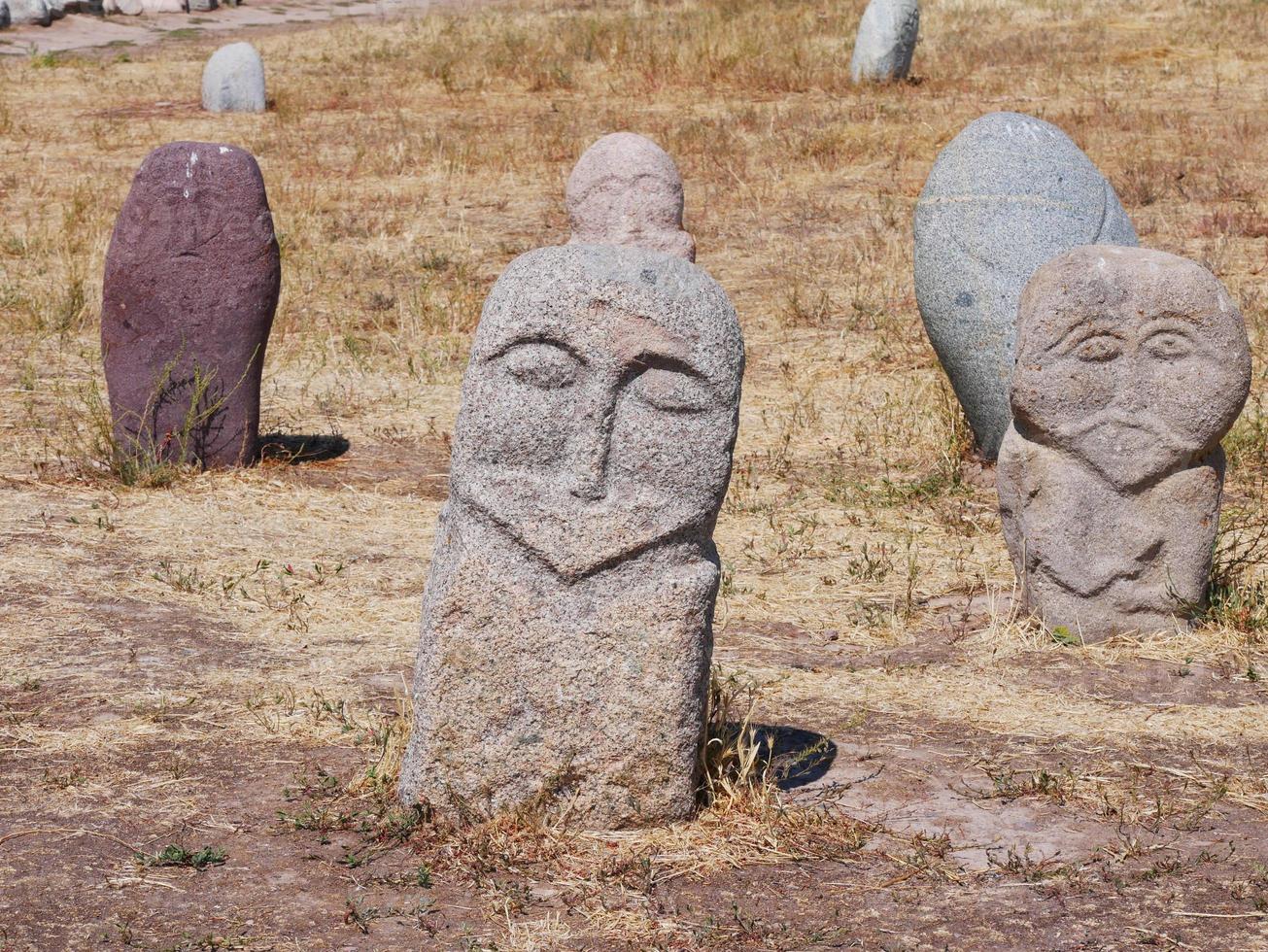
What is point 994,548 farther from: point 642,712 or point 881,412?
point 642,712

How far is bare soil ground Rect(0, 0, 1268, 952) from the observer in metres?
3.86

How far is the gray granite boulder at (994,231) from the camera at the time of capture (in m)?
7.48

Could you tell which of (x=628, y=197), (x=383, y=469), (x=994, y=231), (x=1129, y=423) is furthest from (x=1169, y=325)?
(x=628, y=197)

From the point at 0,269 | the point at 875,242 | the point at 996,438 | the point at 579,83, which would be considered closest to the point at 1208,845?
the point at 996,438

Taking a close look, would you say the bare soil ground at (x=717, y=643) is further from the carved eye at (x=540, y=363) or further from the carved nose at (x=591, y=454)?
the carved eye at (x=540, y=363)

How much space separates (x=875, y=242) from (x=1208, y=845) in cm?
889

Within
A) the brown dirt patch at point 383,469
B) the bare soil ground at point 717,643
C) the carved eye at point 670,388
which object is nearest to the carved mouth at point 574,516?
the carved eye at point 670,388

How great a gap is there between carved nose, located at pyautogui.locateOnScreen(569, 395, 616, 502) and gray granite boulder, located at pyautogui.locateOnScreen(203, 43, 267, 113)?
609 inches

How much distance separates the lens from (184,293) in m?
7.70

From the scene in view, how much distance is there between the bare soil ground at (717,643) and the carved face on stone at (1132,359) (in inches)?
28.2

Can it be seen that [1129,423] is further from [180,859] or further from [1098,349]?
[180,859]

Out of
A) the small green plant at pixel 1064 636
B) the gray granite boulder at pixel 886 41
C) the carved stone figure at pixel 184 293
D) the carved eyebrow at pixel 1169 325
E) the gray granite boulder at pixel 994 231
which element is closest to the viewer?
the carved eyebrow at pixel 1169 325

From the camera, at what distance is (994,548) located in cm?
695

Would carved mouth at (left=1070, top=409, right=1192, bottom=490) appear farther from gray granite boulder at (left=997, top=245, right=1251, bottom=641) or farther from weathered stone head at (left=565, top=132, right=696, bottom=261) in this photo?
weathered stone head at (left=565, top=132, right=696, bottom=261)
